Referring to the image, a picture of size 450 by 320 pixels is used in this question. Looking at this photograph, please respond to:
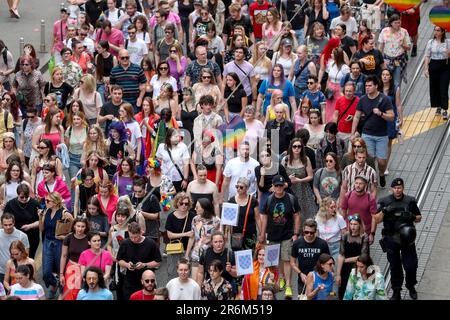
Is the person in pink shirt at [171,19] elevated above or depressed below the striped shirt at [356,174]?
below

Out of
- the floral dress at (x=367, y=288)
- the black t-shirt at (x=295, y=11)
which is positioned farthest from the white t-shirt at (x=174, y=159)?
the black t-shirt at (x=295, y=11)

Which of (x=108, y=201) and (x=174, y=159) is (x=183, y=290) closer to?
(x=108, y=201)

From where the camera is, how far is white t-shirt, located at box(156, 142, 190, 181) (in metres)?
20.7

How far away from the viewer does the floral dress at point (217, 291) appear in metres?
17.7

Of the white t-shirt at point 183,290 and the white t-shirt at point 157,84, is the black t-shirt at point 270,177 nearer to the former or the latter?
the white t-shirt at point 183,290

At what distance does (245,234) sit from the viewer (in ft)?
63.2

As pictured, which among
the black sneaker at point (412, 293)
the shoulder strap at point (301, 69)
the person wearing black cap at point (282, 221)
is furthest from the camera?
the shoulder strap at point (301, 69)

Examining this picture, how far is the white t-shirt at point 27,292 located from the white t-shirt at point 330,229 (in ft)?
11.9

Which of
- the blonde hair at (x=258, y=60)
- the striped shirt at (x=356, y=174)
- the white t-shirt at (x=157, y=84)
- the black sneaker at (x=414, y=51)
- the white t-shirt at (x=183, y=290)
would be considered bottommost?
the black sneaker at (x=414, y=51)

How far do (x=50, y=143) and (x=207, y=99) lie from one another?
243 centimetres

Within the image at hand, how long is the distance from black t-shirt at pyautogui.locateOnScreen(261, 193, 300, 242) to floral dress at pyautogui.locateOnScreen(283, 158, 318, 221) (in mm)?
1103

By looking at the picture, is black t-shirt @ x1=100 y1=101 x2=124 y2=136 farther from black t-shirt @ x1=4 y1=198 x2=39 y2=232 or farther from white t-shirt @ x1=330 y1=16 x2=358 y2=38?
white t-shirt @ x1=330 y1=16 x2=358 y2=38
